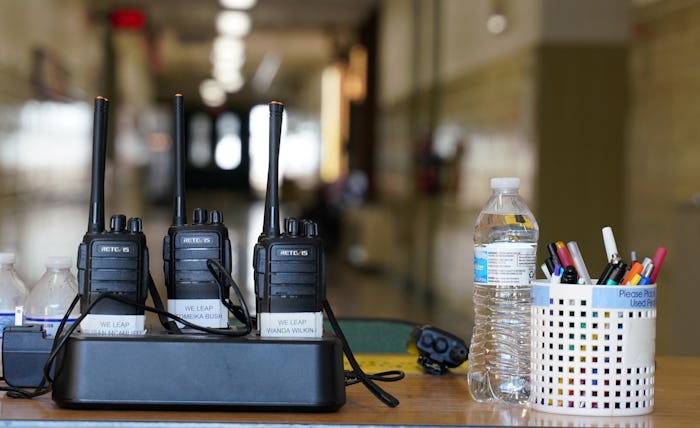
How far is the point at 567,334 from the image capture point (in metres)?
1.49

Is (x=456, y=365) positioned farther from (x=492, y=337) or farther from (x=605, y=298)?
(x=605, y=298)

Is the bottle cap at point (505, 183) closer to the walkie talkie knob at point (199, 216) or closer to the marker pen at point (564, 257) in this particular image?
the marker pen at point (564, 257)

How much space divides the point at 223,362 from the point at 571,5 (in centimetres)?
561

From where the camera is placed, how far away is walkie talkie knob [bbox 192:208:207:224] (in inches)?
62.1

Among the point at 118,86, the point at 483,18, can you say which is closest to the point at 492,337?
the point at 483,18

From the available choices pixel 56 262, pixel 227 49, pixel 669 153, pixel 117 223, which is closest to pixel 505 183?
pixel 117 223

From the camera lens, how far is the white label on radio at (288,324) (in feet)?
4.88

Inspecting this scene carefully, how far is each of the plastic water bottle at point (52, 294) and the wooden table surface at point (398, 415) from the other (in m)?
0.18

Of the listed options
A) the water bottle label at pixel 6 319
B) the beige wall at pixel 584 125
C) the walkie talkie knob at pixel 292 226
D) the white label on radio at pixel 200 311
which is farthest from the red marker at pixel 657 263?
the beige wall at pixel 584 125

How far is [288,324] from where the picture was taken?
58.6 inches

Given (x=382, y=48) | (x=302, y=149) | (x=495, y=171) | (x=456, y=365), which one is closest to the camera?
(x=456, y=365)

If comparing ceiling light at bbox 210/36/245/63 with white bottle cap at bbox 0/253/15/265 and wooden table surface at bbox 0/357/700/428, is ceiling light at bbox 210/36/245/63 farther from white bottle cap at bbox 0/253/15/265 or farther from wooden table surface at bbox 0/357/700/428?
wooden table surface at bbox 0/357/700/428

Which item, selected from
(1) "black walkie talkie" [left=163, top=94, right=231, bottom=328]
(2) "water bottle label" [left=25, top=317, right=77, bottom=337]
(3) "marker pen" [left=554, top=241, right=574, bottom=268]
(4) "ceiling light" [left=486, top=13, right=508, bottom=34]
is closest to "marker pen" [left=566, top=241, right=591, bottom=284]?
(3) "marker pen" [left=554, top=241, right=574, bottom=268]

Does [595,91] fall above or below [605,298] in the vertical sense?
above
